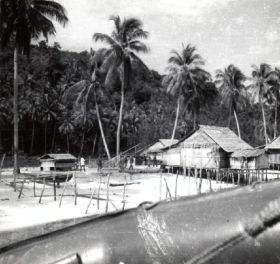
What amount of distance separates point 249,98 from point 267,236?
148 ft

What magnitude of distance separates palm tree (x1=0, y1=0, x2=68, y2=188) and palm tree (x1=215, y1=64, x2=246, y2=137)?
23999 millimetres

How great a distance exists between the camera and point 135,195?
18.0m

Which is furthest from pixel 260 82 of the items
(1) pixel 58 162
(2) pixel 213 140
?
(1) pixel 58 162

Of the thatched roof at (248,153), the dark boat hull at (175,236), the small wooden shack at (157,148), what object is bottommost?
the dark boat hull at (175,236)

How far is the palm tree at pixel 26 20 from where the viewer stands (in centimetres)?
1998

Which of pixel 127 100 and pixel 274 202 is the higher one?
pixel 127 100

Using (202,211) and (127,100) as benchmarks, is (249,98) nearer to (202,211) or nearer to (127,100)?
(127,100)

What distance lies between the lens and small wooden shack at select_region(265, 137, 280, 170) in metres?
32.3

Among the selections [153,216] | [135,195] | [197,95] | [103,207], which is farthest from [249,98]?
[153,216]

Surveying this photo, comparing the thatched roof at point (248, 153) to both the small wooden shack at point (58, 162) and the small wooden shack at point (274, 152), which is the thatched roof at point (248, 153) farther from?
the small wooden shack at point (58, 162)

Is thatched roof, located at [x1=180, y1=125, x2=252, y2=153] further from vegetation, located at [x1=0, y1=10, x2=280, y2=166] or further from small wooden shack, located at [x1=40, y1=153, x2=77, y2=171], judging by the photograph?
small wooden shack, located at [x1=40, y1=153, x2=77, y2=171]

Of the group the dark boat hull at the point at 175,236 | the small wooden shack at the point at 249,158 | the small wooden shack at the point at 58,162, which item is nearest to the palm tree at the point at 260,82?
the small wooden shack at the point at 249,158

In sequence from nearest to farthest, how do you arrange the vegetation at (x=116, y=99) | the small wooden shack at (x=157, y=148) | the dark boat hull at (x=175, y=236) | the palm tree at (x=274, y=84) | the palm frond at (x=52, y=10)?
1. the dark boat hull at (x=175, y=236)
2. the palm frond at (x=52, y=10)
3. the vegetation at (x=116, y=99)
4. the small wooden shack at (x=157, y=148)
5. the palm tree at (x=274, y=84)

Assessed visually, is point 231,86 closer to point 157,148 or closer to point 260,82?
point 260,82
